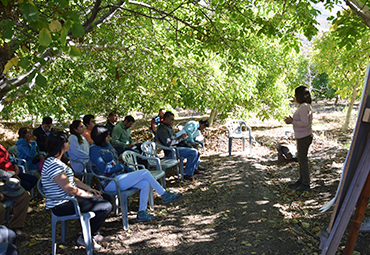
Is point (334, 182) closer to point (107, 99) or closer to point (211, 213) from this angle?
point (211, 213)

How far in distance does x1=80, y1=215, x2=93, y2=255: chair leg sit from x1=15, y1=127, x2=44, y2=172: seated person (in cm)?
284

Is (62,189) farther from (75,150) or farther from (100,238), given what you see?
(75,150)

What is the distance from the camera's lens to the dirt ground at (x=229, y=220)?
12.1 ft

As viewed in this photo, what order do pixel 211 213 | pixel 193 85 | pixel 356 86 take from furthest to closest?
pixel 356 86 < pixel 193 85 < pixel 211 213

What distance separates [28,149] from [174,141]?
300cm

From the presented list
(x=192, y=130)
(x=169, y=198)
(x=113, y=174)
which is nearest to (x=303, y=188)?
(x=169, y=198)

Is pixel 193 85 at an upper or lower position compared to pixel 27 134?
upper

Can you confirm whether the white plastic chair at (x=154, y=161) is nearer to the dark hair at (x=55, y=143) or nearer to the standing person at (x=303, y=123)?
the dark hair at (x=55, y=143)

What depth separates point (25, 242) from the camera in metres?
4.09

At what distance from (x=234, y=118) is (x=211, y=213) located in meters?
4.77

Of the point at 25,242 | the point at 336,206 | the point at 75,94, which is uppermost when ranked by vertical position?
the point at 75,94

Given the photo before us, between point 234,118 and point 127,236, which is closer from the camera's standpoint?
point 127,236

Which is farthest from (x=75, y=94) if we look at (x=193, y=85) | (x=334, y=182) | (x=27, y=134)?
(x=334, y=182)

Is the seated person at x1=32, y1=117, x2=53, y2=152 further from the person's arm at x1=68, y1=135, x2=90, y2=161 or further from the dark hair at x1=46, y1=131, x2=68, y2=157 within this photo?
the dark hair at x1=46, y1=131, x2=68, y2=157
